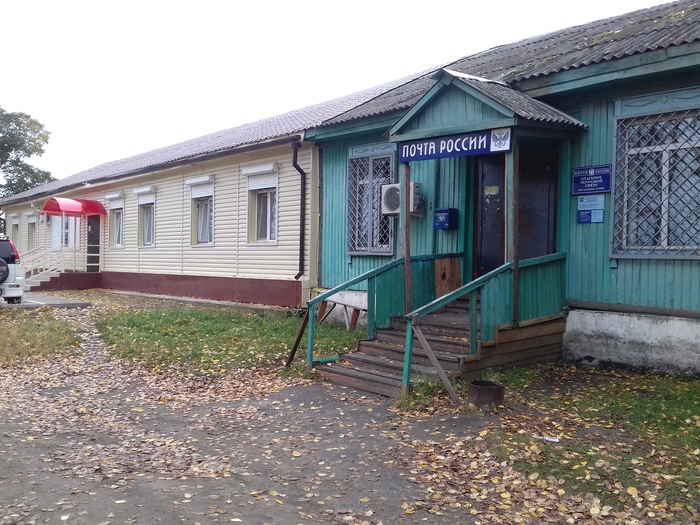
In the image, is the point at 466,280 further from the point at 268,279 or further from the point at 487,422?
the point at 268,279

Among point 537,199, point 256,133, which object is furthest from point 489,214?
point 256,133

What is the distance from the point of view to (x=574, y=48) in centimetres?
884

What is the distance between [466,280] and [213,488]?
5.55 metres

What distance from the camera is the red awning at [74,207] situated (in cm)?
2027

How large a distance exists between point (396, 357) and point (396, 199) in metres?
3.14

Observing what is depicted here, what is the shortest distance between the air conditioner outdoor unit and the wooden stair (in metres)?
2.07

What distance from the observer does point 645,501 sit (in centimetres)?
418

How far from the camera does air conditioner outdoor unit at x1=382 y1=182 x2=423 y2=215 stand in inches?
390

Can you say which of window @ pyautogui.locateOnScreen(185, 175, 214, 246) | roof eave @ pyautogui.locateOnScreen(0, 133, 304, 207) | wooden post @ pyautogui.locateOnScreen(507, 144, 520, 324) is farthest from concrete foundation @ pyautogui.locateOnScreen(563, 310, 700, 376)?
window @ pyautogui.locateOnScreen(185, 175, 214, 246)

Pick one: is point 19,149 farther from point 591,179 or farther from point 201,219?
point 591,179

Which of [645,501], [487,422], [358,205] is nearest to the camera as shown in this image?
[645,501]

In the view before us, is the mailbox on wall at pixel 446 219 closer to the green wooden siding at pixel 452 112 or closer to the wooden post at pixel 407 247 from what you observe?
the wooden post at pixel 407 247

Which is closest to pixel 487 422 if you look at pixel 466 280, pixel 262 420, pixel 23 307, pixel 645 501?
pixel 645 501

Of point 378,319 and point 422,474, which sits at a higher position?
point 378,319
